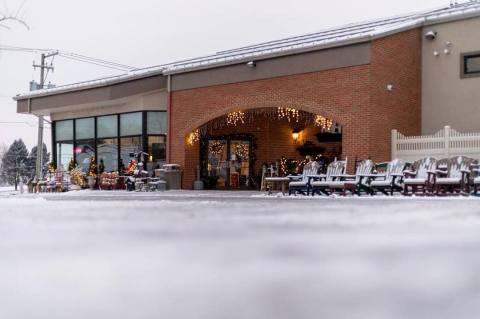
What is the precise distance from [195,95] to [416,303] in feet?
52.7

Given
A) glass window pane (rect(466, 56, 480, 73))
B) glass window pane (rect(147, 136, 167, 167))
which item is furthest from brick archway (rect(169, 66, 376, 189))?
glass window pane (rect(466, 56, 480, 73))

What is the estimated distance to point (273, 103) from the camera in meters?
16.0

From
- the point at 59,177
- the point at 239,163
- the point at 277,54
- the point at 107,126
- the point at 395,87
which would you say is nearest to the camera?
the point at 395,87

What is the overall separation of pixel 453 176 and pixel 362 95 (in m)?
3.44

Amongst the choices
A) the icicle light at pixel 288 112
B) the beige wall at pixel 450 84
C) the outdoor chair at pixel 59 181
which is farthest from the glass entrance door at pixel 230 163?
the beige wall at pixel 450 84

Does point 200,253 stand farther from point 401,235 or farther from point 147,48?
point 147,48

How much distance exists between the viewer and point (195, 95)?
1798 centimetres

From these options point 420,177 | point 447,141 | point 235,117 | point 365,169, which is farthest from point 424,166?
point 235,117

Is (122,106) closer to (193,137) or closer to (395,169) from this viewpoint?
(193,137)

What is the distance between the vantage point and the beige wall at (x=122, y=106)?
20.0 metres

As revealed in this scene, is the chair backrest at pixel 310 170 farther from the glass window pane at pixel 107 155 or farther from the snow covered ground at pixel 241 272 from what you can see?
the glass window pane at pixel 107 155

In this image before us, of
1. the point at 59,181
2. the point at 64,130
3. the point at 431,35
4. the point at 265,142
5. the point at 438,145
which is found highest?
the point at 431,35

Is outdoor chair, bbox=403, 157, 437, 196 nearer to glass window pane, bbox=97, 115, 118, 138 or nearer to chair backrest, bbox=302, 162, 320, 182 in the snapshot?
chair backrest, bbox=302, 162, 320, 182

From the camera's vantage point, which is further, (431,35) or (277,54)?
(277,54)
